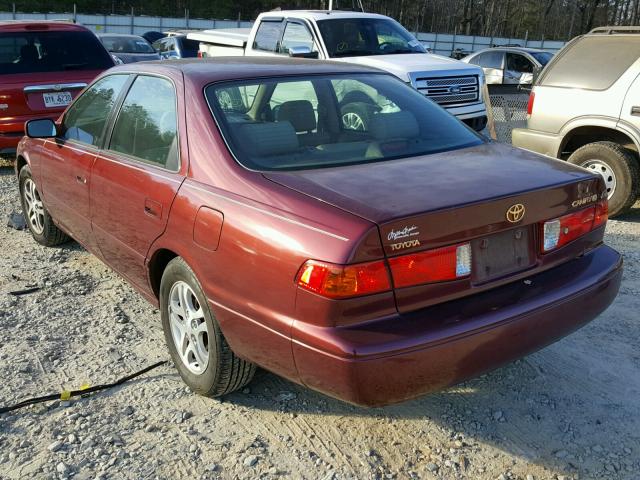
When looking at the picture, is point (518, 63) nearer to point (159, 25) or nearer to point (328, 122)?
point (328, 122)

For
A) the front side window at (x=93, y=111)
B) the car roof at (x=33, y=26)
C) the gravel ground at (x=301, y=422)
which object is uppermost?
Result: the car roof at (x=33, y=26)

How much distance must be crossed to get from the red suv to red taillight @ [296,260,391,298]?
21.5 ft

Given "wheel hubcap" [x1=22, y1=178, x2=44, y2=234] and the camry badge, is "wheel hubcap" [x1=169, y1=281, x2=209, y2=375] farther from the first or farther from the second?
"wheel hubcap" [x1=22, y1=178, x2=44, y2=234]

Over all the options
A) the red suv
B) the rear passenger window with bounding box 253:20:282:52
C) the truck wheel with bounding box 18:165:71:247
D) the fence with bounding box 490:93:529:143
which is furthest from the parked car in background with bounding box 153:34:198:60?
the truck wheel with bounding box 18:165:71:247

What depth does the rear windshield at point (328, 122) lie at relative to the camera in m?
3.07

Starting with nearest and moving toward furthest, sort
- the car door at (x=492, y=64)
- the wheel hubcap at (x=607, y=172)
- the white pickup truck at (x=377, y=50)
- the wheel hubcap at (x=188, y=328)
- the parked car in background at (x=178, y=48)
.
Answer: the wheel hubcap at (x=188, y=328)
the wheel hubcap at (x=607, y=172)
the white pickup truck at (x=377, y=50)
the car door at (x=492, y=64)
the parked car in background at (x=178, y=48)

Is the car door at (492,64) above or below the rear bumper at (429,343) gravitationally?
above

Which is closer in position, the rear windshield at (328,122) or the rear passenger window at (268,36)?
the rear windshield at (328,122)

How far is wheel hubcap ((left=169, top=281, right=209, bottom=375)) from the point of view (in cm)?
320

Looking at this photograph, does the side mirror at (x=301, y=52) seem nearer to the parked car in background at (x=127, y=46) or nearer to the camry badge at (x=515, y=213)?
the camry badge at (x=515, y=213)

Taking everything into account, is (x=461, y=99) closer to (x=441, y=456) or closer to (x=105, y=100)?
(x=105, y=100)

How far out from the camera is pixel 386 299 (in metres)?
2.44

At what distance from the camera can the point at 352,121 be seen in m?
3.59

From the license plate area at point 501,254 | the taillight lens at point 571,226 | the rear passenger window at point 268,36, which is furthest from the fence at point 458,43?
the license plate area at point 501,254
